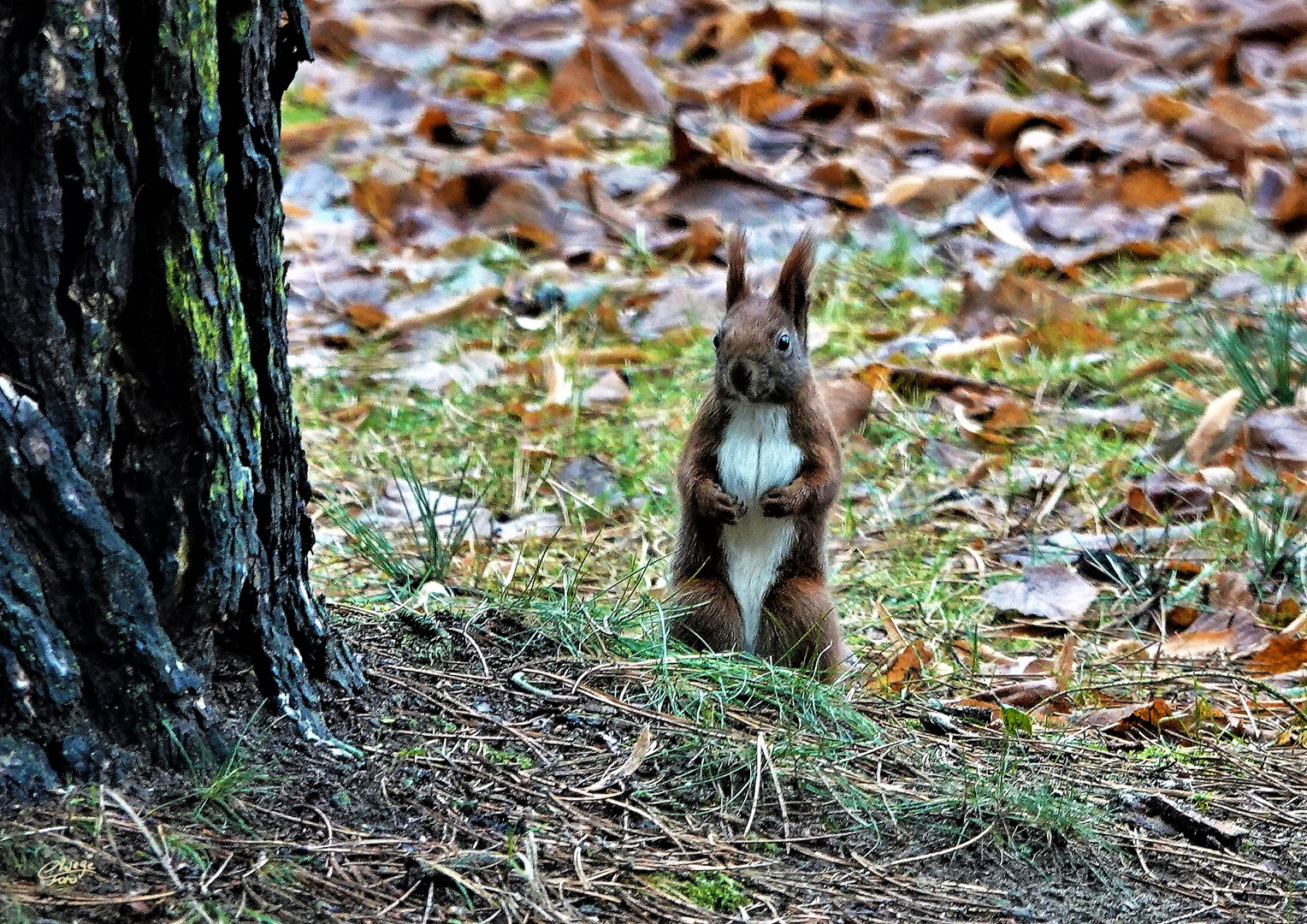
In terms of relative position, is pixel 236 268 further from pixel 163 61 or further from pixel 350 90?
pixel 350 90

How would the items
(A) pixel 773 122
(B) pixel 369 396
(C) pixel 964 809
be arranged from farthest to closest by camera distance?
(A) pixel 773 122 → (B) pixel 369 396 → (C) pixel 964 809

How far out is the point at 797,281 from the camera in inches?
116

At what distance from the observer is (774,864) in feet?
6.63

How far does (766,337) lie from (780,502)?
29 cm

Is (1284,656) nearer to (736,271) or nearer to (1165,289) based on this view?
(736,271)

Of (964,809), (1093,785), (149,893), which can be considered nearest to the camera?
(149,893)

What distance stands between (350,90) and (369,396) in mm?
2916

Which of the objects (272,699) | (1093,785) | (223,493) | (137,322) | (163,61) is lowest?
(1093,785)

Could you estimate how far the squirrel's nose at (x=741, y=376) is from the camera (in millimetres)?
2832

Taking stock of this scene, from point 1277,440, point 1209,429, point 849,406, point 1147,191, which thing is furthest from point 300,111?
point 1277,440

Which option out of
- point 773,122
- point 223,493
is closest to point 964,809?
point 223,493

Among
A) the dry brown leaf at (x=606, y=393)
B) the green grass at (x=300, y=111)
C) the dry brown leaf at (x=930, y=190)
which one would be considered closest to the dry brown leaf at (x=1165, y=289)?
the dry brown leaf at (x=930, y=190)

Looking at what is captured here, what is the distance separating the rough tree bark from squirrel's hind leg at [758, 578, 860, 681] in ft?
3.75

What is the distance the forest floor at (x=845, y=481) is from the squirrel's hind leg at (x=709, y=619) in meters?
0.11
